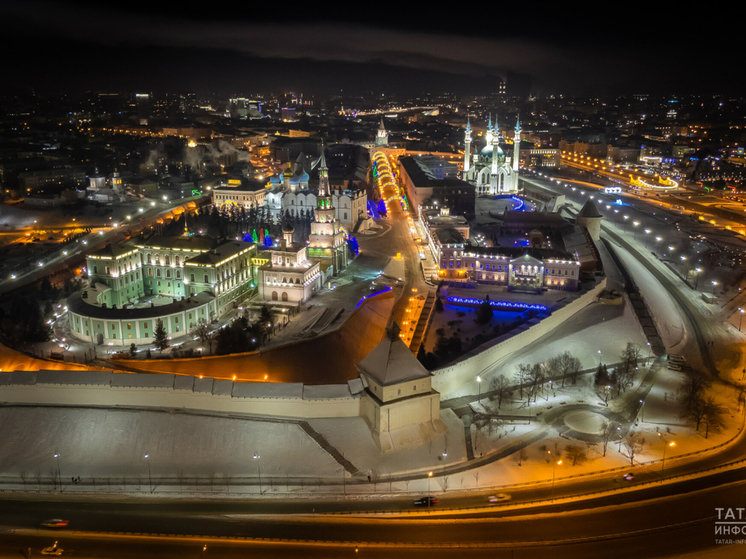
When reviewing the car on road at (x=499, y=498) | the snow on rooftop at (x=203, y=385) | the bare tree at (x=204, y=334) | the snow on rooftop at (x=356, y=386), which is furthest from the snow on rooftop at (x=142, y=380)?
the car on road at (x=499, y=498)

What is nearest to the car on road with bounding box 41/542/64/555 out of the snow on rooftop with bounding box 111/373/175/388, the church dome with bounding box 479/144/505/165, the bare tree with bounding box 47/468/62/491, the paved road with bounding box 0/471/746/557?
the paved road with bounding box 0/471/746/557

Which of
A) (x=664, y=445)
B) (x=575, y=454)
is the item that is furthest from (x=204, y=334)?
(x=664, y=445)

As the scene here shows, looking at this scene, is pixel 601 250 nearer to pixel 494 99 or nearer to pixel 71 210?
pixel 71 210

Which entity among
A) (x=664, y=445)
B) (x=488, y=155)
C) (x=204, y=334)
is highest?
(x=488, y=155)

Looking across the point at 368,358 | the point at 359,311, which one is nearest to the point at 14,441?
the point at 368,358

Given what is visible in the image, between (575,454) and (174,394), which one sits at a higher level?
(174,394)

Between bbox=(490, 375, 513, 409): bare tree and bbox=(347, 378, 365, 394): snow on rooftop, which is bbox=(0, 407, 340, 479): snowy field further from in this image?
bbox=(490, 375, 513, 409): bare tree

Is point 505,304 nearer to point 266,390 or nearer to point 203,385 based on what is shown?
point 266,390

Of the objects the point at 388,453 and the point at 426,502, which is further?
the point at 388,453
